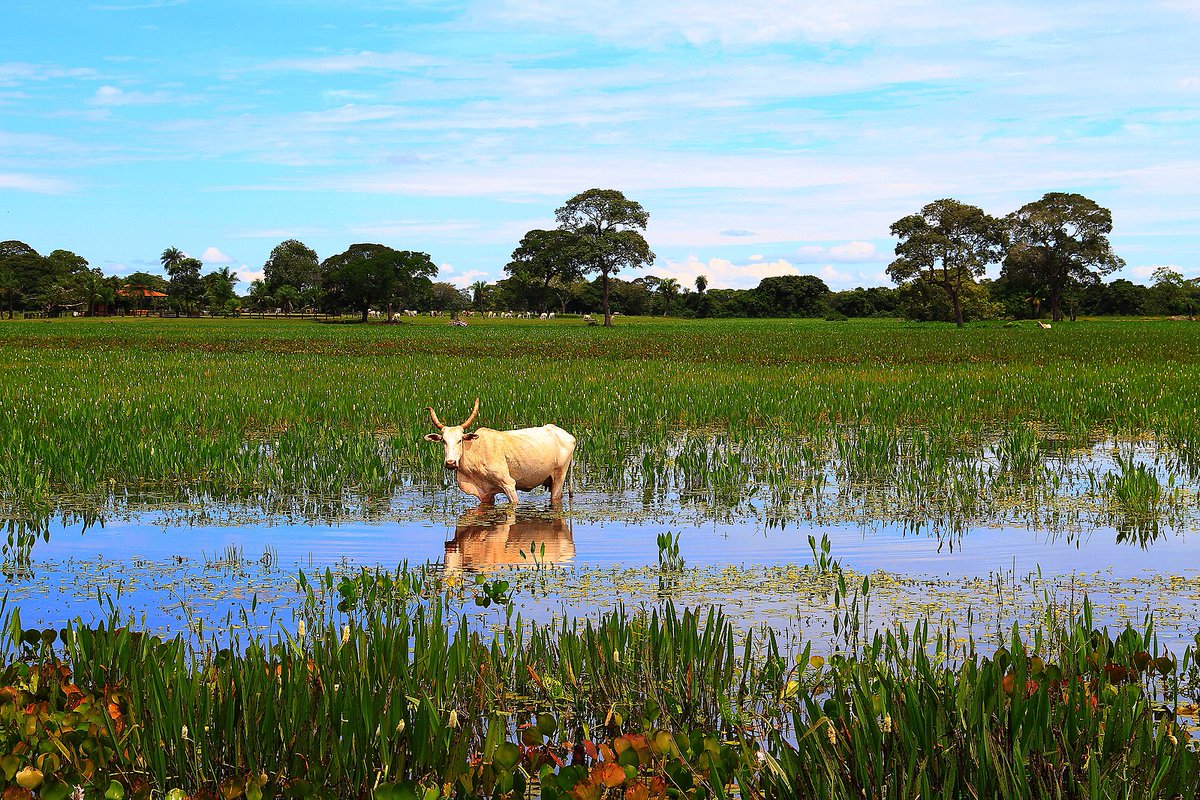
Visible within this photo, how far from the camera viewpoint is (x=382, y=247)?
12475cm

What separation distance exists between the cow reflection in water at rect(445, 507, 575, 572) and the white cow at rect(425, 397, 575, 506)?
265mm

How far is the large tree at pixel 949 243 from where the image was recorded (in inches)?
3081

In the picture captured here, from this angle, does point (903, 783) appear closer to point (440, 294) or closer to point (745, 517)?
point (745, 517)

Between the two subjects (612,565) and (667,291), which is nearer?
(612,565)

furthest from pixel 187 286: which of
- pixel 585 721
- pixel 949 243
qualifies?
pixel 585 721

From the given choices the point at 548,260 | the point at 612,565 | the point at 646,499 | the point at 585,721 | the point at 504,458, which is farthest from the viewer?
the point at 548,260

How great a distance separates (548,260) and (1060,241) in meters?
45.5

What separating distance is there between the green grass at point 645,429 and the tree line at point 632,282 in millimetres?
54426

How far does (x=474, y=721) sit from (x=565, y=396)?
47.0 ft

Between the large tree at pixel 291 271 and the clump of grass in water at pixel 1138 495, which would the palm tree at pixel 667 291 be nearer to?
the large tree at pixel 291 271

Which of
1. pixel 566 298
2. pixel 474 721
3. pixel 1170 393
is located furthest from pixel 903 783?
pixel 566 298

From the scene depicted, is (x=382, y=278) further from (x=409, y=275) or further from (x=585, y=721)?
(x=585, y=721)

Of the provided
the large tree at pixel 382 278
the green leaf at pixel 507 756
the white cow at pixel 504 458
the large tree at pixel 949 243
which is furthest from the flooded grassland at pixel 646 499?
the large tree at pixel 382 278

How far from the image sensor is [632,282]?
453ft
